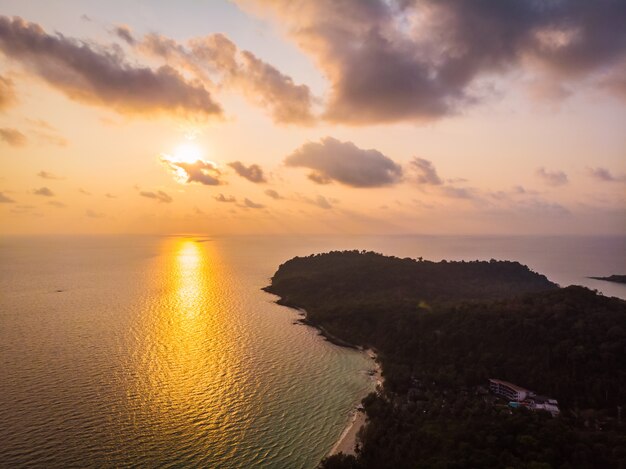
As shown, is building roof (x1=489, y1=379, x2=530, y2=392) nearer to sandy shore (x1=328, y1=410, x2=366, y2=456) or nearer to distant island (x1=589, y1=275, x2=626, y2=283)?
sandy shore (x1=328, y1=410, x2=366, y2=456)

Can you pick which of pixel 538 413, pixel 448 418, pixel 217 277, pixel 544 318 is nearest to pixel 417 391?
pixel 448 418

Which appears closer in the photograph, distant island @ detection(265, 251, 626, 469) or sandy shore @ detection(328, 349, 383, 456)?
distant island @ detection(265, 251, 626, 469)

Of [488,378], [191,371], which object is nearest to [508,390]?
[488,378]

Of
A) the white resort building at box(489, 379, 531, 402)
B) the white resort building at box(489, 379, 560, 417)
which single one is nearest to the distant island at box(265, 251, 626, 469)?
the white resort building at box(489, 379, 531, 402)

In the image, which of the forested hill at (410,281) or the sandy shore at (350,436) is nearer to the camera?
the sandy shore at (350,436)

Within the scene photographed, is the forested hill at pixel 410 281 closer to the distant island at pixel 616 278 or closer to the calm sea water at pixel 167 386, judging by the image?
the calm sea water at pixel 167 386

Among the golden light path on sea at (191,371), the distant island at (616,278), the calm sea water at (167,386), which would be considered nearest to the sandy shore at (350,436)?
the calm sea water at (167,386)

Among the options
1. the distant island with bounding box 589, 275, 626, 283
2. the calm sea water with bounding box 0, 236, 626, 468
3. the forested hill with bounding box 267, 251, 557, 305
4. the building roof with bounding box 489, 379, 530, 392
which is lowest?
the calm sea water with bounding box 0, 236, 626, 468
